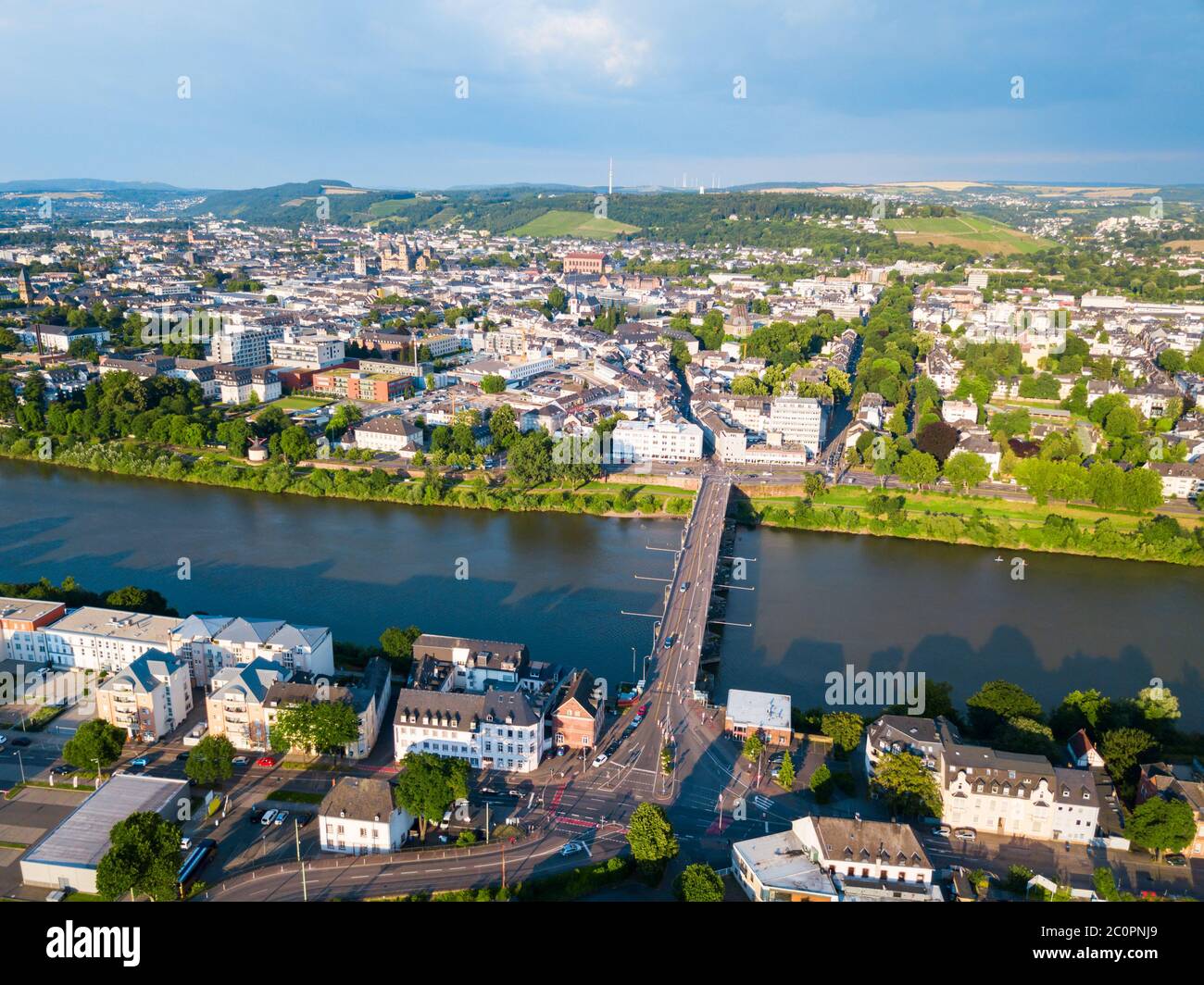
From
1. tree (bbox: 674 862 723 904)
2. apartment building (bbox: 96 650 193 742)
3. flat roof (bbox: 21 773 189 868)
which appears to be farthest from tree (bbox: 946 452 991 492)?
flat roof (bbox: 21 773 189 868)

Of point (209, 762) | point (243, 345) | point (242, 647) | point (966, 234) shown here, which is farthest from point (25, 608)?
point (966, 234)

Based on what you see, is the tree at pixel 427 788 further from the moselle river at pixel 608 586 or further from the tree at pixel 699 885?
the moselle river at pixel 608 586

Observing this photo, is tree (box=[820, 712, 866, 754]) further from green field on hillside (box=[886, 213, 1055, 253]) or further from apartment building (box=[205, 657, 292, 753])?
green field on hillside (box=[886, 213, 1055, 253])

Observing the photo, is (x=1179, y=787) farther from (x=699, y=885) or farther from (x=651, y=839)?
(x=651, y=839)

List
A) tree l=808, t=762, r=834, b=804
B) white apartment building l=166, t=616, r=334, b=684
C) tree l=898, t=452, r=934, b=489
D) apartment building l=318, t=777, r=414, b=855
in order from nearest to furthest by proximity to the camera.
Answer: apartment building l=318, t=777, r=414, b=855
tree l=808, t=762, r=834, b=804
white apartment building l=166, t=616, r=334, b=684
tree l=898, t=452, r=934, b=489

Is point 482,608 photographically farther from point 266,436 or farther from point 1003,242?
point 1003,242

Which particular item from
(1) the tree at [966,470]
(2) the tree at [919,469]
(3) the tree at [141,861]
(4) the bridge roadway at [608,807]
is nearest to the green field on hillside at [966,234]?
(1) the tree at [966,470]
